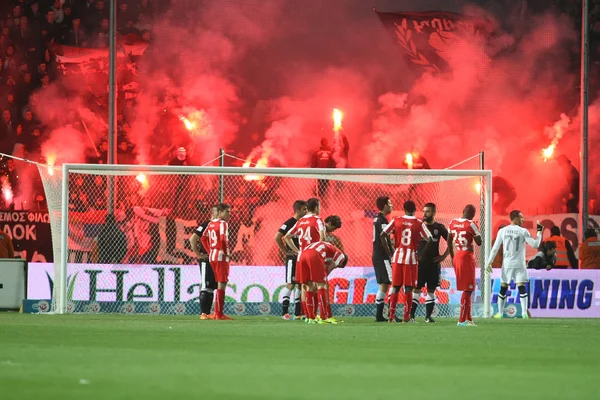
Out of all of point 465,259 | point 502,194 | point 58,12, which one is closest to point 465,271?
point 465,259

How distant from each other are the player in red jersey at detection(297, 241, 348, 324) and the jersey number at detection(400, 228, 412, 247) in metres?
0.89

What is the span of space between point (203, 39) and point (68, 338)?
80.3ft

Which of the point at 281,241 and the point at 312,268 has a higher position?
the point at 281,241

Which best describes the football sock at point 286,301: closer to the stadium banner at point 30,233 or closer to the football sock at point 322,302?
the football sock at point 322,302

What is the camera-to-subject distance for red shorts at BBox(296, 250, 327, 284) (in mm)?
16359

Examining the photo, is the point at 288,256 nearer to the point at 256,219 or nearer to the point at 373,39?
the point at 256,219

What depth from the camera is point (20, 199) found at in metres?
33.1

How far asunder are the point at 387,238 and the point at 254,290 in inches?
149

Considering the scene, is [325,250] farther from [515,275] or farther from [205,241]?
[515,275]

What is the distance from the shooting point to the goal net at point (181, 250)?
20031 millimetres

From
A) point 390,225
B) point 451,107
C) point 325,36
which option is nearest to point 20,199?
point 325,36

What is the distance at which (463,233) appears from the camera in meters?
16.4

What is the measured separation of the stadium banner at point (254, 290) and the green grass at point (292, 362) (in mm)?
4225

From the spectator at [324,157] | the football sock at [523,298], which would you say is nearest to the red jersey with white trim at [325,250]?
the football sock at [523,298]
